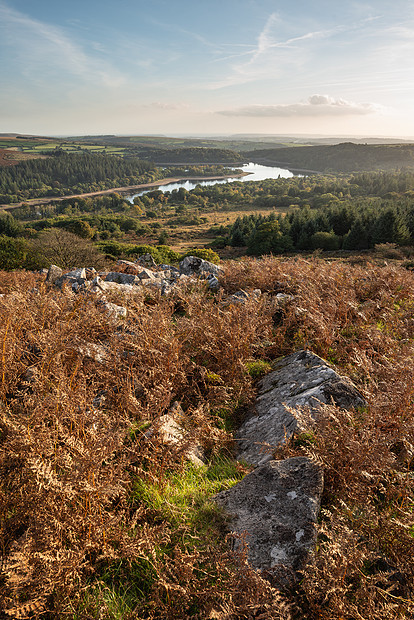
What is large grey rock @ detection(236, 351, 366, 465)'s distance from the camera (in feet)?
12.0

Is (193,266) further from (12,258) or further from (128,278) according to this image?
(12,258)

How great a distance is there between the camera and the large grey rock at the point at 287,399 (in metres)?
3.67

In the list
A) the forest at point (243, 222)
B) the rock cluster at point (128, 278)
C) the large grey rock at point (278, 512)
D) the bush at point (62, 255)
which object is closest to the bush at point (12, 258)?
the forest at point (243, 222)

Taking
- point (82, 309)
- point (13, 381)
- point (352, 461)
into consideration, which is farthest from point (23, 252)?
point (352, 461)

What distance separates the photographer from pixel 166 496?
290 centimetres

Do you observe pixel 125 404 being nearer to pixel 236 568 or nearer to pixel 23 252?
pixel 236 568

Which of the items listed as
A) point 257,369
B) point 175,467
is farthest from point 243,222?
point 175,467

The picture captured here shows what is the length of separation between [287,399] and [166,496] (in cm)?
198

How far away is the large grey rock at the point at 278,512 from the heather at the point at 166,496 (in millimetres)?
125

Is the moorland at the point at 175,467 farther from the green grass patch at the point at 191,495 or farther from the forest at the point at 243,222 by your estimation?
the forest at the point at 243,222

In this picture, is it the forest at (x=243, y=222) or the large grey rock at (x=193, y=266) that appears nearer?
the large grey rock at (x=193, y=266)

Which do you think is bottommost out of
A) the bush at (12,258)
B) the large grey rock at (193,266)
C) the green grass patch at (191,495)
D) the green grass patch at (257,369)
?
the bush at (12,258)

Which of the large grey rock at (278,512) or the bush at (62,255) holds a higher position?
the large grey rock at (278,512)

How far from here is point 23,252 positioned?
2414 centimetres
